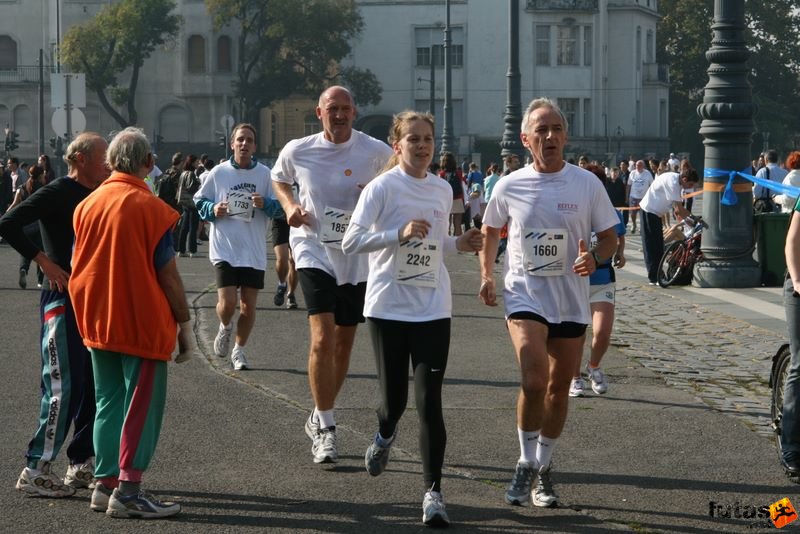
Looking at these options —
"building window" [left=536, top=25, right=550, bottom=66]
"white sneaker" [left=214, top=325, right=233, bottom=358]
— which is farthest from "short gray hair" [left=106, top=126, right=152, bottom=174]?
"building window" [left=536, top=25, right=550, bottom=66]

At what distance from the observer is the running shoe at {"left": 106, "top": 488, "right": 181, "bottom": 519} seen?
651 cm

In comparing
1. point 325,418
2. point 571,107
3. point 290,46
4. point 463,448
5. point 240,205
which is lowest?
point 463,448

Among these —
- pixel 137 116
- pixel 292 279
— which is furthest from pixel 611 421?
pixel 137 116

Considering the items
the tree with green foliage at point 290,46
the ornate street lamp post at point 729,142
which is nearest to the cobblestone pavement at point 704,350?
the ornate street lamp post at point 729,142

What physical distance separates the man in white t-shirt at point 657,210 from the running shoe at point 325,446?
41.2 feet

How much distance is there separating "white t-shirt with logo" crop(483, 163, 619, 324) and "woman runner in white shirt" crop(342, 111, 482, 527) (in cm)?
26

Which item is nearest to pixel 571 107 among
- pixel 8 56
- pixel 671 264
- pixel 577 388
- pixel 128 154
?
pixel 8 56

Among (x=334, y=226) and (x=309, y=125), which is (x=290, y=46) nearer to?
(x=309, y=125)

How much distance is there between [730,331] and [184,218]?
48.5 ft

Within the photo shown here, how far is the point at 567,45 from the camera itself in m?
86.6

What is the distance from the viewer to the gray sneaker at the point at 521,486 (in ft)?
22.4

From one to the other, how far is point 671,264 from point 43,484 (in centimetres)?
1387

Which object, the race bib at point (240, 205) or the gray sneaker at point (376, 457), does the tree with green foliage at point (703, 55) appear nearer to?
the race bib at point (240, 205)

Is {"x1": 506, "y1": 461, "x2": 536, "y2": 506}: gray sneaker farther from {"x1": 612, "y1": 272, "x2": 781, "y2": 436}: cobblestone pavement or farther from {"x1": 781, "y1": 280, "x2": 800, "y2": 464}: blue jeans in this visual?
{"x1": 612, "y1": 272, "x2": 781, "y2": 436}: cobblestone pavement
